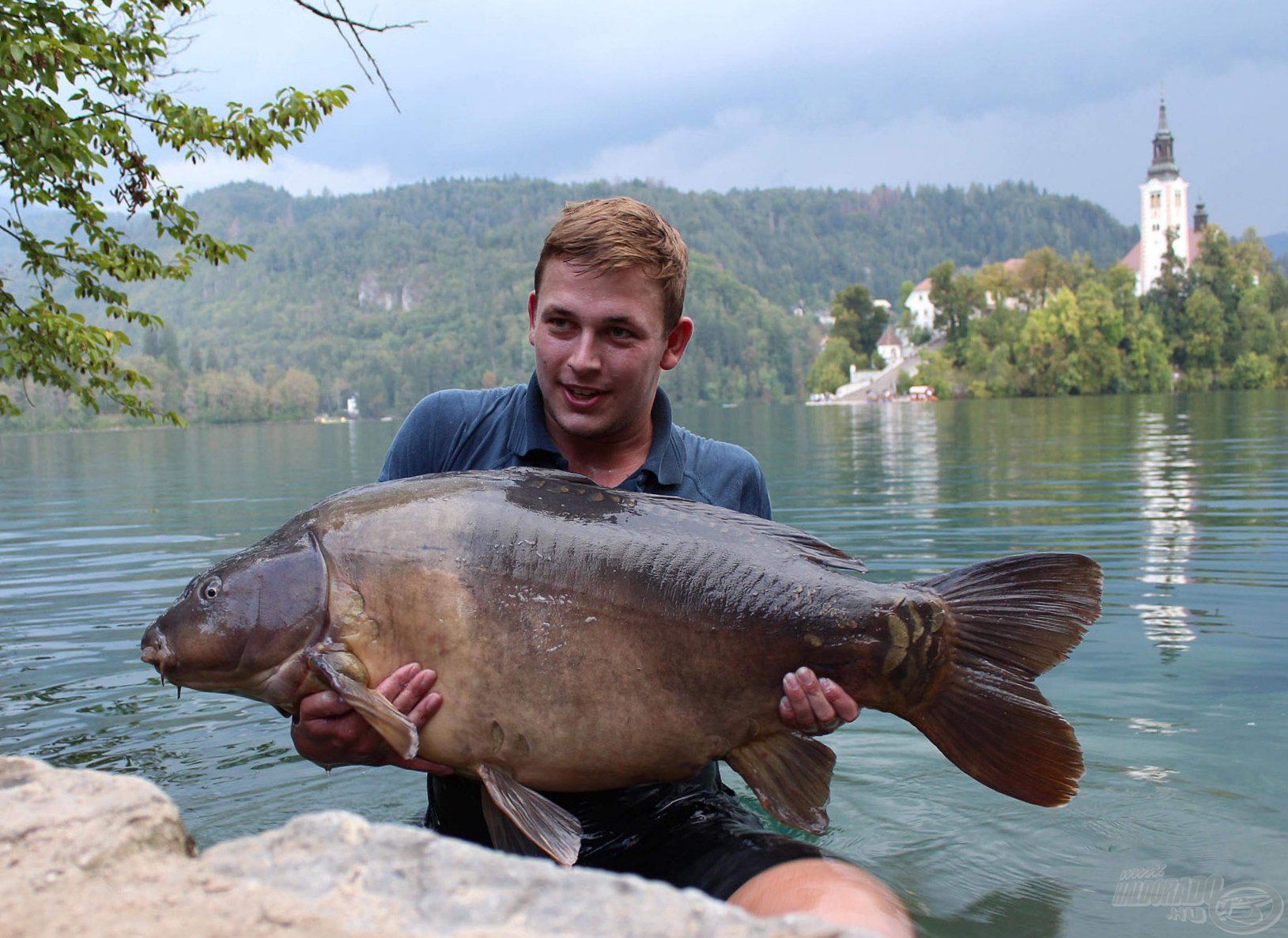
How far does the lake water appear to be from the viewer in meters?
4.52

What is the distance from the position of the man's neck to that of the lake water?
6.85 ft

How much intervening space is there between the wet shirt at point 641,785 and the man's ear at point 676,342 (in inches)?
6.0

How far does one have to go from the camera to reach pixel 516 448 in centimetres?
391

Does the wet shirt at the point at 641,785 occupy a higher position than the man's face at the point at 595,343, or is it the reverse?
the man's face at the point at 595,343

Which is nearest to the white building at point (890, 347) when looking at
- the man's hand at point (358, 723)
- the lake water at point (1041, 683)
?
the lake water at point (1041, 683)

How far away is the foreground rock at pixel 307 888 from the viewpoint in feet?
5.36

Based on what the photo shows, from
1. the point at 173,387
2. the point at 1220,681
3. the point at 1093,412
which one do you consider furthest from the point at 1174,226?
the point at 1220,681

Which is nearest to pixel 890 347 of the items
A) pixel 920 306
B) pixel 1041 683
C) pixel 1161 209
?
pixel 920 306

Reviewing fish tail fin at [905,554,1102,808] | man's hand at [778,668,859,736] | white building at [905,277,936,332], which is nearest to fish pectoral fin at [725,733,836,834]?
man's hand at [778,668,859,736]

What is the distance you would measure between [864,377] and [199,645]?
400 feet

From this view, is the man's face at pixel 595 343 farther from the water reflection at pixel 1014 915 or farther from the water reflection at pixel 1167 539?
the water reflection at pixel 1167 539

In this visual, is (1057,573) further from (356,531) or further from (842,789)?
(842,789)

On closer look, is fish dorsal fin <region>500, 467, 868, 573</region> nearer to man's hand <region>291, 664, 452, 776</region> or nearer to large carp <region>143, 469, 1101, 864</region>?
large carp <region>143, 469, 1101, 864</region>

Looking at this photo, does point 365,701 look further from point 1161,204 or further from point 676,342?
point 1161,204
